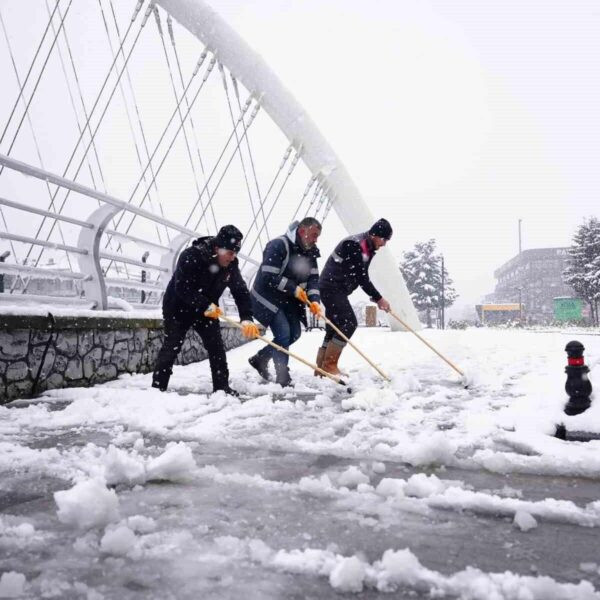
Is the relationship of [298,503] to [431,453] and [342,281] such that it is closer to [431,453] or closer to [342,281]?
[431,453]

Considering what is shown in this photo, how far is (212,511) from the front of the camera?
1.69 meters

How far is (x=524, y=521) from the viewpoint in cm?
155

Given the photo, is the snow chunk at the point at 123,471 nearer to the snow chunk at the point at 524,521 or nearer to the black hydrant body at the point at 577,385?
the snow chunk at the point at 524,521

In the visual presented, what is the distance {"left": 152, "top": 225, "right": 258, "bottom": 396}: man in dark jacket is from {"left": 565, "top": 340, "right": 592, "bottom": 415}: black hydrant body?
7.82 feet

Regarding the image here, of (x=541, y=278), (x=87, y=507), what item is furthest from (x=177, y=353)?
(x=541, y=278)

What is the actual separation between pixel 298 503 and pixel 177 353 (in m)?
2.89

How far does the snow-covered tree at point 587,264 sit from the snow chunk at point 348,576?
4322 centimetres

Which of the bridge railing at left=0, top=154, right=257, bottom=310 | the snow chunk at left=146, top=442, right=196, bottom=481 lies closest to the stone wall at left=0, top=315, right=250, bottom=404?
the bridge railing at left=0, top=154, right=257, bottom=310

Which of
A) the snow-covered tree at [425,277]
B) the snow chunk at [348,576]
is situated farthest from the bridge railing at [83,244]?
the snow-covered tree at [425,277]

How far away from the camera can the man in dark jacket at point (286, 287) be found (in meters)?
5.11

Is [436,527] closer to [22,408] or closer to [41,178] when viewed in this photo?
[22,408]

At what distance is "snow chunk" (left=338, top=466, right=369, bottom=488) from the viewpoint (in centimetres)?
197

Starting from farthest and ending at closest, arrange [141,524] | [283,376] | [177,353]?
1. [283,376]
2. [177,353]
3. [141,524]

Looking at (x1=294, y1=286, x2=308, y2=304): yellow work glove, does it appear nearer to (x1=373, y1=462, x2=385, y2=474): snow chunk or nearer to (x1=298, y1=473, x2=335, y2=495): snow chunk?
(x1=373, y1=462, x2=385, y2=474): snow chunk
